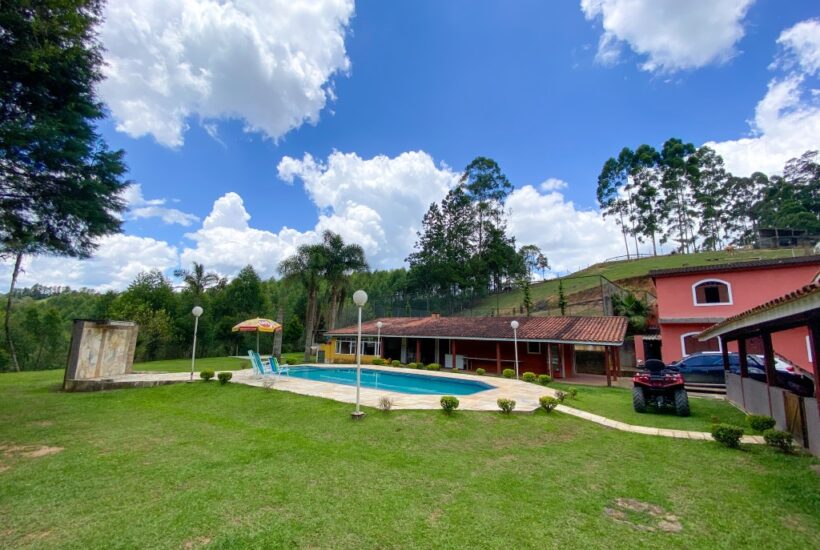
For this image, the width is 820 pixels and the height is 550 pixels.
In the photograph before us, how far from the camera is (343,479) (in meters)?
4.92

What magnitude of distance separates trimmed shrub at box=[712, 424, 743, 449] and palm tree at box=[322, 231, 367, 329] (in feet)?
71.9

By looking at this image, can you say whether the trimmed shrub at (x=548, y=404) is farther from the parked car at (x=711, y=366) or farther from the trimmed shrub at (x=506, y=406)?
the parked car at (x=711, y=366)

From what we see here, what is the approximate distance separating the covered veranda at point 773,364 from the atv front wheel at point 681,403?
1403 millimetres

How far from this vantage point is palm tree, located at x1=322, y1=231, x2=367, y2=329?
25.5 meters

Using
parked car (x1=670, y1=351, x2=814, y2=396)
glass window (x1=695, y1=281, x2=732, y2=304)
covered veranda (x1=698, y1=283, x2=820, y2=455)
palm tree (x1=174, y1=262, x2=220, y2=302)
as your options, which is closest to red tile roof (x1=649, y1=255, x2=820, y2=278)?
glass window (x1=695, y1=281, x2=732, y2=304)

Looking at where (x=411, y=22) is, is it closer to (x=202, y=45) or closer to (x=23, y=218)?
(x=202, y=45)

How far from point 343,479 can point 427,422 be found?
10.5 feet

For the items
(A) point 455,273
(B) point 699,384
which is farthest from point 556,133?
(A) point 455,273

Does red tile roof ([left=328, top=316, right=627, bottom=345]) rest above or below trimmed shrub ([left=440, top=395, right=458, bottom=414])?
above

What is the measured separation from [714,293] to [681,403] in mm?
10806

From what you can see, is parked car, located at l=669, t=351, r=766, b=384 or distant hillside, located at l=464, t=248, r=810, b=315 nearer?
parked car, located at l=669, t=351, r=766, b=384

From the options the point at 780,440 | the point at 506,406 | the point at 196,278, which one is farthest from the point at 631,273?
the point at 196,278

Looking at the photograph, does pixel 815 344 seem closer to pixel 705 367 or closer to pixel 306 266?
pixel 705 367

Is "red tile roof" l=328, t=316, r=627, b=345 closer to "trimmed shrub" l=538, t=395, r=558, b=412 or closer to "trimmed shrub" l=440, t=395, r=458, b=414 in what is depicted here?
"trimmed shrub" l=538, t=395, r=558, b=412
